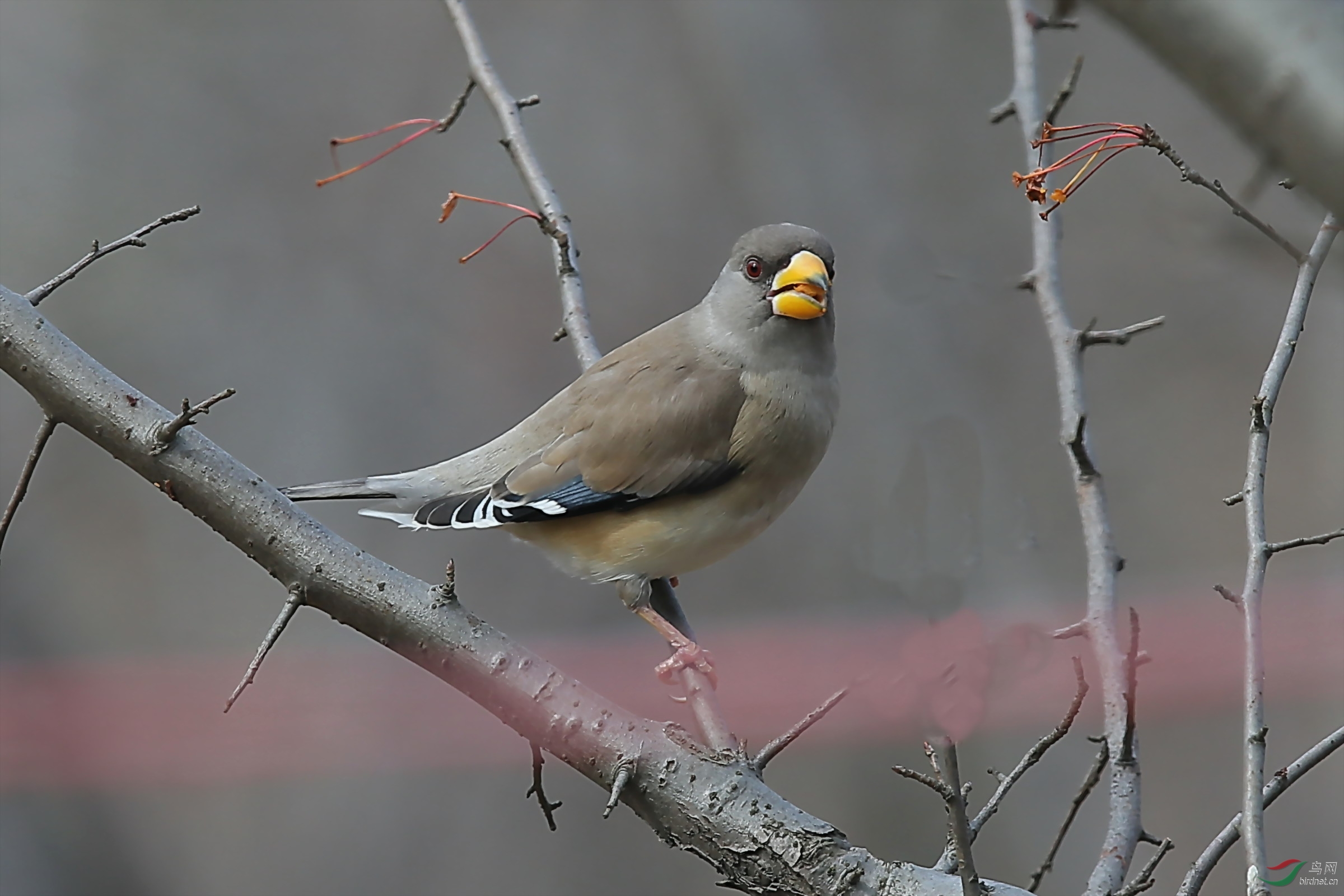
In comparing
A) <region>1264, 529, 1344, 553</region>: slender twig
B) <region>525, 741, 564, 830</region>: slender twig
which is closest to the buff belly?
<region>525, 741, 564, 830</region>: slender twig

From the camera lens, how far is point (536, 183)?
11.4 ft

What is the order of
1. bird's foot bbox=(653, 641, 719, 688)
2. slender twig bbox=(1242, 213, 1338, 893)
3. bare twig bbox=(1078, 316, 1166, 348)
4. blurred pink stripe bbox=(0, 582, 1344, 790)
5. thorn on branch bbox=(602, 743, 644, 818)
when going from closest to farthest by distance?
1. slender twig bbox=(1242, 213, 1338, 893)
2. thorn on branch bbox=(602, 743, 644, 818)
3. bare twig bbox=(1078, 316, 1166, 348)
4. bird's foot bbox=(653, 641, 719, 688)
5. blurred pink stripe bbox=(0, 582, 1344, 790)

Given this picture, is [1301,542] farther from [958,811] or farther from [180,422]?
[180,422]

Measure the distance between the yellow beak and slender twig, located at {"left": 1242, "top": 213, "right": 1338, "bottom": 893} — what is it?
1.29 metres

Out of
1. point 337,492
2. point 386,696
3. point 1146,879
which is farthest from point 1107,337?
point 386,696

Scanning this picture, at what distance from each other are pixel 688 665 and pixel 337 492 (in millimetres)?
1099

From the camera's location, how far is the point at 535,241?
23.1 ft

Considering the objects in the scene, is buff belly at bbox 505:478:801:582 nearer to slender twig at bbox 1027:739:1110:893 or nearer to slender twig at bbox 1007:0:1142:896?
slender twig at bbox 1007:0:1142:896

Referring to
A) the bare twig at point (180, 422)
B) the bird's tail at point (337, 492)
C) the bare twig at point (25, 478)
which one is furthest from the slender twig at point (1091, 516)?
the bird's tail at point (337, 492)

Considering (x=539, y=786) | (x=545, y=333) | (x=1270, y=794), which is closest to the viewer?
(x=1270, y=794)

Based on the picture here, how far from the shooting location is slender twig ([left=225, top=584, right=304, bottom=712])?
6.20ft

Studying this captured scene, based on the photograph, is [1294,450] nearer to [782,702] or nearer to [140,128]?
[782,702]

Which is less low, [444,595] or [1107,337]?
[1107,337]

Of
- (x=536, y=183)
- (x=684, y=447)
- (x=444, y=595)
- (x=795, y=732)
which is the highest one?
(x=536, y=183)
